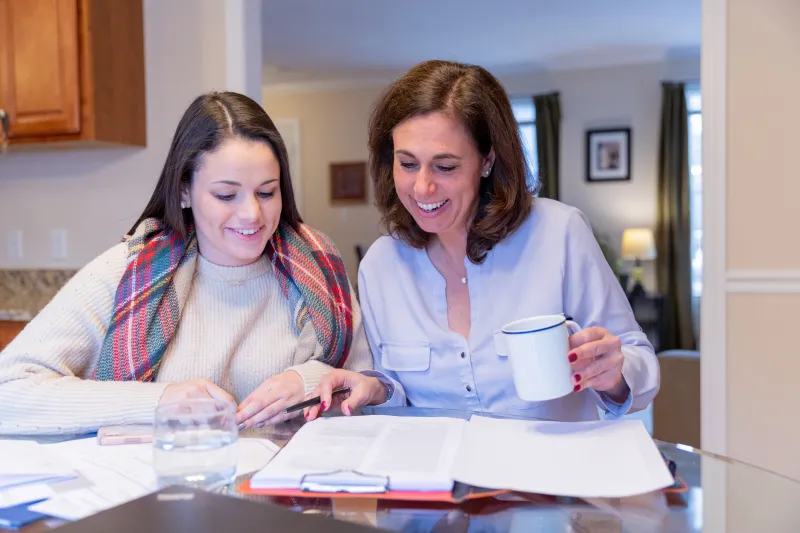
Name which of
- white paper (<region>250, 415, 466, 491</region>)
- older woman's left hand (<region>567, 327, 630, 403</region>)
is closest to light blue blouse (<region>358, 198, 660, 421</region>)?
older woman's left hand (<region>567, 327, 630, 403</region>)

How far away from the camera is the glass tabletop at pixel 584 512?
2.66ft

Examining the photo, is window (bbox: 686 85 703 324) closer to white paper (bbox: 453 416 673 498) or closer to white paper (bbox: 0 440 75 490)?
white paper (bbox: 453 416 673 498)

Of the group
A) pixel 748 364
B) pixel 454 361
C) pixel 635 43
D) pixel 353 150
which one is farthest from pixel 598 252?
pixel 353 150

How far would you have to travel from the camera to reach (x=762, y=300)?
2598 mm

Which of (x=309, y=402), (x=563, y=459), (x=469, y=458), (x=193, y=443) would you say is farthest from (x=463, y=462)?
(x=309, y=402)

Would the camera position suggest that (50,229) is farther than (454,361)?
Yes

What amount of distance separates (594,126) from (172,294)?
22.2 feet

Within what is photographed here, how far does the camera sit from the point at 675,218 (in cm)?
732

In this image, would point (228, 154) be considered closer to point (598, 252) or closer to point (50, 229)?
point (598, 252)

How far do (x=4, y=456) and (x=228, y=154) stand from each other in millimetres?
754

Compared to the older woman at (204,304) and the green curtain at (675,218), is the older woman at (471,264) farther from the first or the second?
the green curtain at (675,218)

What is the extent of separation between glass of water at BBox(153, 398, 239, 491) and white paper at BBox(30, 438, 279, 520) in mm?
45

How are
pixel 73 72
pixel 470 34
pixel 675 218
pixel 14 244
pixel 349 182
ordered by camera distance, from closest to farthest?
pixel 73 72, pixel 14 244, pixel 470 34, pixel 675 218, pixel 349 182

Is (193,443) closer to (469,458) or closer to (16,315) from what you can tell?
(469,458)
